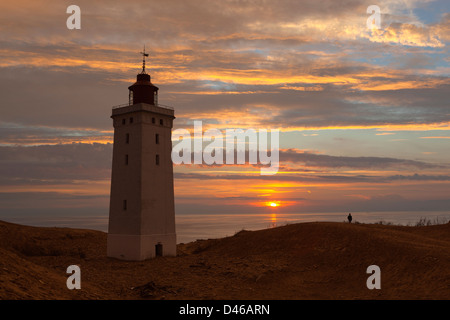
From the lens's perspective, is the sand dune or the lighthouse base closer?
the sand dune

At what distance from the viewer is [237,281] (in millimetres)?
24219

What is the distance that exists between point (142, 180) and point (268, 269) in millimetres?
12760

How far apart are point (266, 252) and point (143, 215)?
10251 mm

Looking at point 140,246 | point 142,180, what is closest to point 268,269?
point 140,246

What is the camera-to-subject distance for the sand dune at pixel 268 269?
19.8 meters

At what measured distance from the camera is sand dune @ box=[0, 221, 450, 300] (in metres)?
19.8

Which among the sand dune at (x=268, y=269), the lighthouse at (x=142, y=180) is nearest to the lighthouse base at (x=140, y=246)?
the lighthouse at (x=142, y=180)

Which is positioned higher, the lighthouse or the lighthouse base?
the lighthouse

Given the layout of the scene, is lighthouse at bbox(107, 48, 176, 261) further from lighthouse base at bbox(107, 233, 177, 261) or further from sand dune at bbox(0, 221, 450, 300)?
sand dune at bbox(0, 221, 450, 300)

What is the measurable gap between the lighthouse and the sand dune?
167cm

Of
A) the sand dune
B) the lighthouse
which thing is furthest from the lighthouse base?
the sand dune
